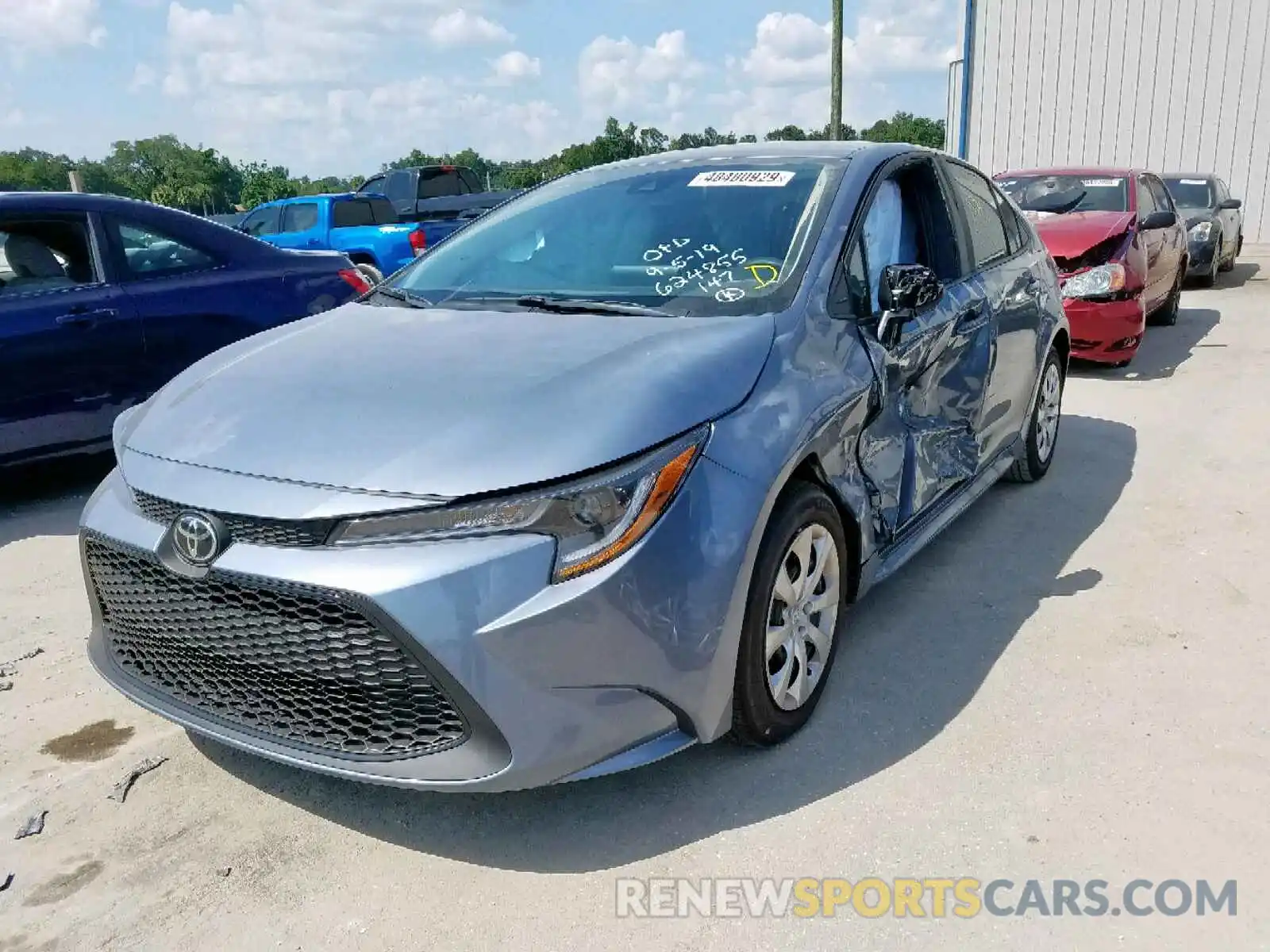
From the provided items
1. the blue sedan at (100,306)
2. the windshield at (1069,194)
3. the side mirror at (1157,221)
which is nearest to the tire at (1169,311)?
the side mirror at (1157,221)

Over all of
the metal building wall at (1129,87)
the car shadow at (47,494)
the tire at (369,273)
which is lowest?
the car shadow at (47,494)

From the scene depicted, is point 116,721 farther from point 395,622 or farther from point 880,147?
point 880,147

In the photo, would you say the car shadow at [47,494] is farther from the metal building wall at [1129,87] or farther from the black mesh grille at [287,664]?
the metal building wall at [1129,87]

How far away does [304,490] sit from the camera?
7.14 ft

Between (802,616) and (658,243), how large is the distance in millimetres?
1288

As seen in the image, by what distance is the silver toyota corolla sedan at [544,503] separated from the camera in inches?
84.0

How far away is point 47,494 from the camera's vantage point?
5.39 metres

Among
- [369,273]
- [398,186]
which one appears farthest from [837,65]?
[369,273]

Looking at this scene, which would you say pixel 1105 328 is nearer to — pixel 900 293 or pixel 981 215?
pixel 981 215

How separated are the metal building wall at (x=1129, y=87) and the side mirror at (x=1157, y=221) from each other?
11.8 m

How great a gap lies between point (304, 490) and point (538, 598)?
1.82 ft

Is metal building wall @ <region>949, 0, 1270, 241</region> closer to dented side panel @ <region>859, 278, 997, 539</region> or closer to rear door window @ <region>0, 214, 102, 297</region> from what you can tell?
dented side panel @ <region>859, 278, 997, 539</region>

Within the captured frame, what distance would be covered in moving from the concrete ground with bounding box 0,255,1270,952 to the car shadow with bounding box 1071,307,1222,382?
440cm

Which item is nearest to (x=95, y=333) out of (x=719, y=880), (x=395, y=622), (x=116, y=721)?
(x=116, y=721)
